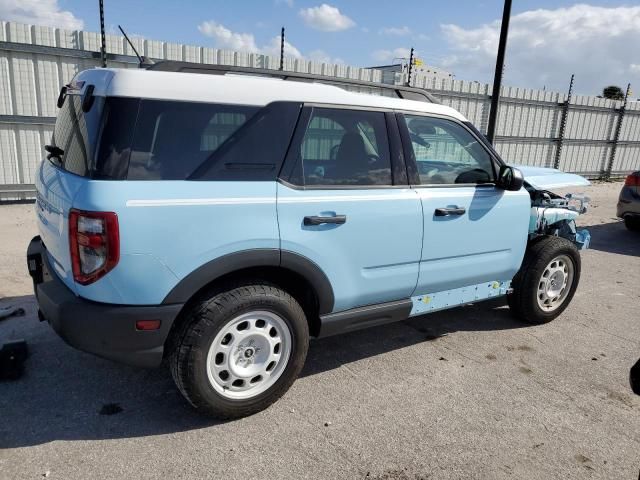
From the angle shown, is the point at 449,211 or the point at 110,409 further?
the point at 449,211

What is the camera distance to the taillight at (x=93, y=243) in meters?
2.40

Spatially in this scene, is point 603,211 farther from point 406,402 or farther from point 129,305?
point 129,305

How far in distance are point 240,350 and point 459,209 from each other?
1835mm

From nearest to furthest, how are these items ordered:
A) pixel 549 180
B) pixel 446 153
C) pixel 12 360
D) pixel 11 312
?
pixel 12 360
pixel 446 153
pixel 11 312
pixel 549 180

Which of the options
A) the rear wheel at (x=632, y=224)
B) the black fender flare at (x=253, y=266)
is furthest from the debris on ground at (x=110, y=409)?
the rear wheel at (x=632, y=224)

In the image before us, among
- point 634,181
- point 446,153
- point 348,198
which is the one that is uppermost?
point 446,153

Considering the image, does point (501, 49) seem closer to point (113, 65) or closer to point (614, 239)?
point (614, 239)

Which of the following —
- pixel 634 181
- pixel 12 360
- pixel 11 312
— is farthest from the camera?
pixel 634 181

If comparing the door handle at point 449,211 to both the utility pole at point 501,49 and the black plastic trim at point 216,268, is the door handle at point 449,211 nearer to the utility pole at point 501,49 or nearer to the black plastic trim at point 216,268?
the black plastic trim at point 216,268

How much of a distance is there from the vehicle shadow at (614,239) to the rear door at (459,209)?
→ 184 inches

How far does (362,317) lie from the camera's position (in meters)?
3.37

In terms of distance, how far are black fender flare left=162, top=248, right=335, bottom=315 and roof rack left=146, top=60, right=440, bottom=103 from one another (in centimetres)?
108

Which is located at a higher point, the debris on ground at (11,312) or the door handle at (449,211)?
the door handle at (449,211)

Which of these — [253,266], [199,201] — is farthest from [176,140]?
[253,266]
